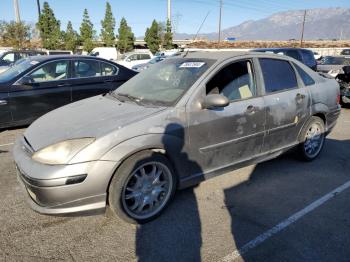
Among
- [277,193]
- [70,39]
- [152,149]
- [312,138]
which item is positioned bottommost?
[277,193]

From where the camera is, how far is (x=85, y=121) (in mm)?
3201

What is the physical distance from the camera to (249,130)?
3826 millimetres

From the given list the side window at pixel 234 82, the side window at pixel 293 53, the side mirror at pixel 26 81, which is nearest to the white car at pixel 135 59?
the side window at pixel 293 53

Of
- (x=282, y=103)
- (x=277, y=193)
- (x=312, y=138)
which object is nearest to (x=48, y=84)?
(x=282, y=103)

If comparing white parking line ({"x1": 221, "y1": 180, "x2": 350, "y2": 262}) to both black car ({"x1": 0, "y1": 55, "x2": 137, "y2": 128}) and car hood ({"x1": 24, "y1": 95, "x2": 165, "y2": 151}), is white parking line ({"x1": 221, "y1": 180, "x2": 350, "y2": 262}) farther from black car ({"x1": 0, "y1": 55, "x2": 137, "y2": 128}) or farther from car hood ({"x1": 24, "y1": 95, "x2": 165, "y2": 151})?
black car ({"x1": 0, "y1": 55, "x2": 137, "y2": 128})

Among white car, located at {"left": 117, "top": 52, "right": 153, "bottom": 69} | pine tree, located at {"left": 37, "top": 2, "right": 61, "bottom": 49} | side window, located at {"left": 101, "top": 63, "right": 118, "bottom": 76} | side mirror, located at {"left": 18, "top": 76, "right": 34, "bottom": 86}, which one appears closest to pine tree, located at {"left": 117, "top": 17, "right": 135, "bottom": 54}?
pine tree, located at {"left": 37, "top": 2, "right": 61, "bottom": 49}

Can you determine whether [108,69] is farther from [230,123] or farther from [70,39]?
[70,39]

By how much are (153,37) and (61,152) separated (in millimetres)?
45666

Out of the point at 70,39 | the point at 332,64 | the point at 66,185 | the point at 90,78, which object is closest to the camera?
the point at 66,185

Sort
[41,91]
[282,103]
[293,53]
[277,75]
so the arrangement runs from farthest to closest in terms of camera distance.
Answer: [293,53], [41,91], [277,75], [282,103]

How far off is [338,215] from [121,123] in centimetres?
246

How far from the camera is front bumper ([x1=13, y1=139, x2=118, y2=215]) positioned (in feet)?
8.92

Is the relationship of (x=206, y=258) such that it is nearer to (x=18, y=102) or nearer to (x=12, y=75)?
(x=18, y=102)

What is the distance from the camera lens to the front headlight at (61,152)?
9.07ft
